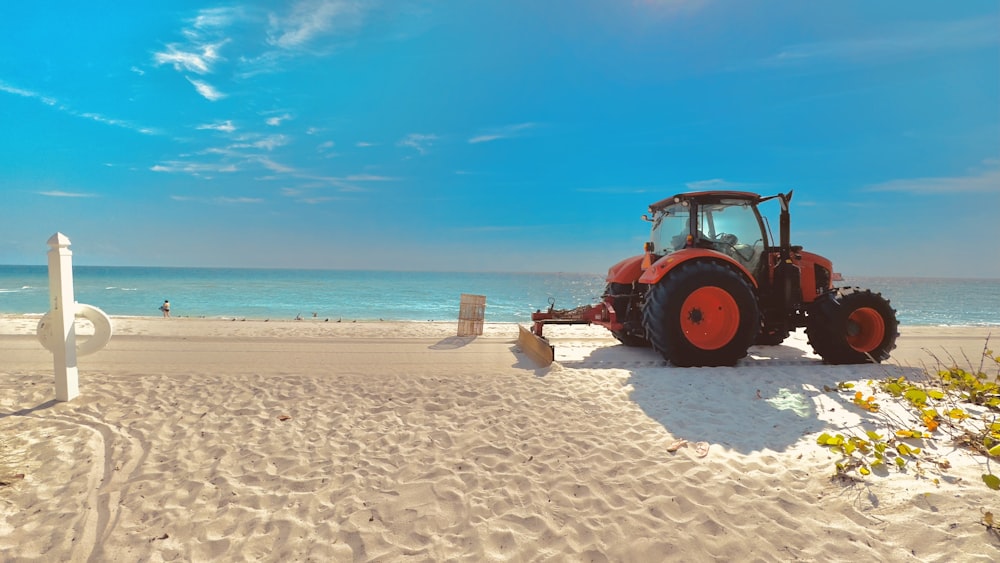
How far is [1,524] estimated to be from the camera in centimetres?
283

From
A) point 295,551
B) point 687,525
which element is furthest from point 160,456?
point 687,525

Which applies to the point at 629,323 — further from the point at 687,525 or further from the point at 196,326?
the point at 196,326

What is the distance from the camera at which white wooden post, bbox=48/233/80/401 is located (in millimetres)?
4992

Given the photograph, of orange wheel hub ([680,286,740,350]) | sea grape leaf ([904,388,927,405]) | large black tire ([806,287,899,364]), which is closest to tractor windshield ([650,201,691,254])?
orange wheel hub ([680,286,740,350])

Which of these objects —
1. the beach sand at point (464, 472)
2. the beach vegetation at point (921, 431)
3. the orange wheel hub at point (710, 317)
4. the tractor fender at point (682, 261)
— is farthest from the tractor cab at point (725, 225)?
the beach vegetation at point (921, 431)

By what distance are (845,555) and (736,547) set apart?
0.52 metres

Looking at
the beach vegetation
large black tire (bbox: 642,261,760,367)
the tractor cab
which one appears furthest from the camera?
the tractor cab

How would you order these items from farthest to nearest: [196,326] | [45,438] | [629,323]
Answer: [196,326]
[629,323]
[45,438]

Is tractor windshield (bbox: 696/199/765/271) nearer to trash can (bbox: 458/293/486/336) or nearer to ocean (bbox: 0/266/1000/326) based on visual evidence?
ocean (bbox: 0/266/1000/326)

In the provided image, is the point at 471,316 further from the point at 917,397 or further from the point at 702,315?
the point at 917,397

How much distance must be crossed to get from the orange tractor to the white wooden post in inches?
225

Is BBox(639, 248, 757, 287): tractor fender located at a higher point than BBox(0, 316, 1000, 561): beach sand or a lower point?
higher

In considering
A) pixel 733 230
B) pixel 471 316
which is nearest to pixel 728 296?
pixel 733 230

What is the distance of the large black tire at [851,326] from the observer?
6898mm
